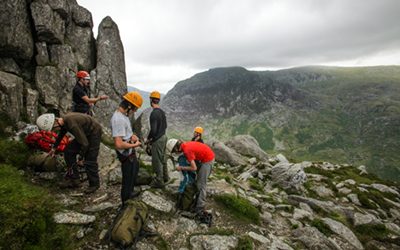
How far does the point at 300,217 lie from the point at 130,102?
12428 mm

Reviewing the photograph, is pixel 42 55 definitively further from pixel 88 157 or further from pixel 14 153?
pixel 88 157

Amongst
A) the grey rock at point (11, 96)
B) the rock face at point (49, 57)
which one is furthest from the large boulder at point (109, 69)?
the grey rock at point (11, 96)

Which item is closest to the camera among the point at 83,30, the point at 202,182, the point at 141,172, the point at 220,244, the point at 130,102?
the point at 130,102

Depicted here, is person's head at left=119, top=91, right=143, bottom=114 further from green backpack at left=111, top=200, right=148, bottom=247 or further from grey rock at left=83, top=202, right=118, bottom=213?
grey rock at left=83, top=202, right=118, bottom=213

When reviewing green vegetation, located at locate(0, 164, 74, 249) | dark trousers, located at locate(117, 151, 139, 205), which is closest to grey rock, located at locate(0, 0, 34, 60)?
green vegetation, located at locate(0, 164, 74, 249)

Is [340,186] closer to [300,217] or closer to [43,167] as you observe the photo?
[300,217]

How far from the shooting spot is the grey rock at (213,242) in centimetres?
958

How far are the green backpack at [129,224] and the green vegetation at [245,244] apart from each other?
4.20 metres

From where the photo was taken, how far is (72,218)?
8.67 meters

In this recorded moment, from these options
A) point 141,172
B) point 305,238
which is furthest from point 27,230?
point 305,238

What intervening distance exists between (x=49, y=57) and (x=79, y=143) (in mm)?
14484

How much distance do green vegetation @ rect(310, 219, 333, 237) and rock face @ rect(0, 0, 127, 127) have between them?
1931 cm

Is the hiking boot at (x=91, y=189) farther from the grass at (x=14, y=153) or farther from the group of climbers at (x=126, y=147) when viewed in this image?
the grass at (x=14, y=153)

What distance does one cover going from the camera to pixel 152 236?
9234 mm
